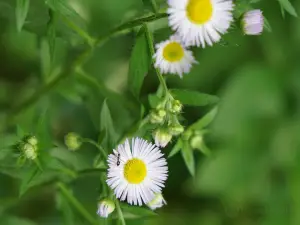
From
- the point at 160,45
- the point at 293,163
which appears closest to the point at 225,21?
the point at 160,45

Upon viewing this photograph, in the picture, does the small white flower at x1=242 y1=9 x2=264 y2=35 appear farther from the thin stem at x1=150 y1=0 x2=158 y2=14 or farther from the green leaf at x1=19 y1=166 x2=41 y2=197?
the green leaf at x1=19 y1=166 x2=41 y2=197

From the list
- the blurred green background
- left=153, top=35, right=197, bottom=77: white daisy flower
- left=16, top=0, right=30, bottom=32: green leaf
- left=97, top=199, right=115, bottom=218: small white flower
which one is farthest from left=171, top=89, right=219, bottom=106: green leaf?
the blurred green background

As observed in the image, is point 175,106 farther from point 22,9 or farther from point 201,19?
point 22,9

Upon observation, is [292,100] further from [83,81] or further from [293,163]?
[83,81]

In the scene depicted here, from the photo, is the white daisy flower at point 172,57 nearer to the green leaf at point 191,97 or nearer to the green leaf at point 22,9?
the green leaf at point 191,97

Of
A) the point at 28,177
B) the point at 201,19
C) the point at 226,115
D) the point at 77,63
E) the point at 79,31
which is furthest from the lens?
the point at 226,115

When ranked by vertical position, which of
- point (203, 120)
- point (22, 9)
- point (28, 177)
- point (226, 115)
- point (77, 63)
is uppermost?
point (22, 9)

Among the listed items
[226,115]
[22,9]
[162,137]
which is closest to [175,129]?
[162,137]
